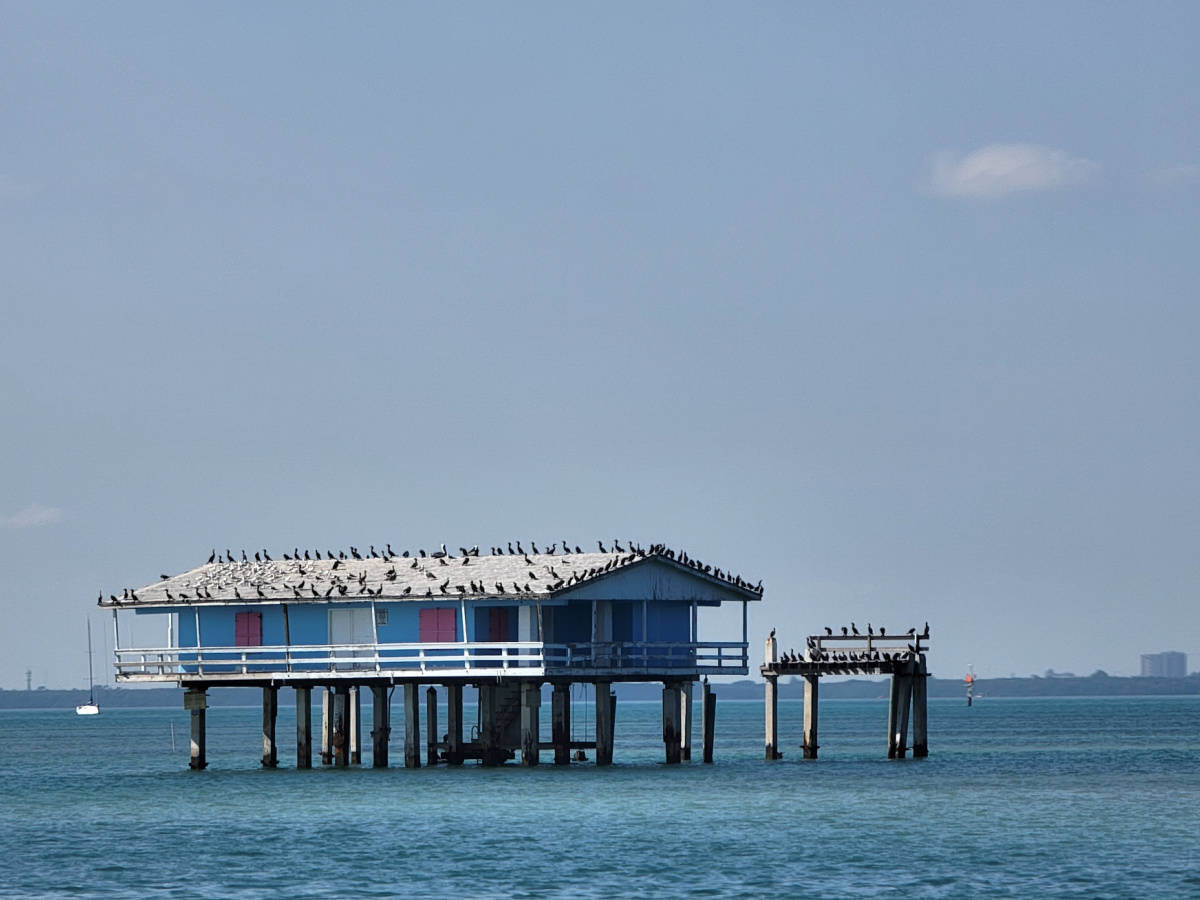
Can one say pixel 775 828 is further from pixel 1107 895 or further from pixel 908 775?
pixel 908 775

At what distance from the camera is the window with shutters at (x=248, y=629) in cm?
7294

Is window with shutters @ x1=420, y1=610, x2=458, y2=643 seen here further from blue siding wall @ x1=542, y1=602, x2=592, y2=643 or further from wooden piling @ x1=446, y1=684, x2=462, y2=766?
wooden piling @ x1=446, y1=684, x2=462, y2=766

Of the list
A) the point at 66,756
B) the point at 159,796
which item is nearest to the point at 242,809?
the point at 159,796

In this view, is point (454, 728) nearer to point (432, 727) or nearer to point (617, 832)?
point (432, 727)

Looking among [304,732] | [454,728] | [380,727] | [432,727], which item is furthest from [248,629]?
[432,727]

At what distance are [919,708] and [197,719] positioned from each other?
24.9 meters

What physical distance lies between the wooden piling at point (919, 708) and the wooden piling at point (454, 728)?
15354mm

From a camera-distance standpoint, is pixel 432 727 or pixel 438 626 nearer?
pixel 438 626

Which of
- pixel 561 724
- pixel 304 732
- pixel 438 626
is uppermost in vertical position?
pixel 438 626

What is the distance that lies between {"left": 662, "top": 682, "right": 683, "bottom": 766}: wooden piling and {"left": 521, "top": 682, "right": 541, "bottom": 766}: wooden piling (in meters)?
5.10

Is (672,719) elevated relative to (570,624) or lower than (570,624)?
lower

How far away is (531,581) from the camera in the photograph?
2734 inches

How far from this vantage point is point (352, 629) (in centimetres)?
7144

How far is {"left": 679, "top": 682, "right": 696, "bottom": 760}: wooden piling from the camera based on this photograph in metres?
74.4
